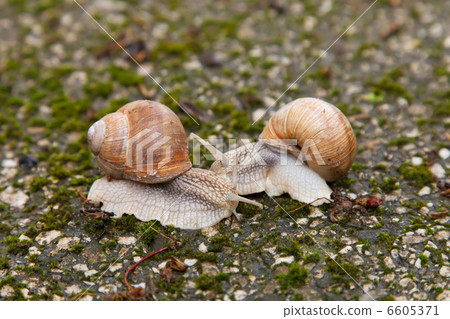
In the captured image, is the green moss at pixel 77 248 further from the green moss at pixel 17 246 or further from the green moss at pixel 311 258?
the green moss at pixel 311 258

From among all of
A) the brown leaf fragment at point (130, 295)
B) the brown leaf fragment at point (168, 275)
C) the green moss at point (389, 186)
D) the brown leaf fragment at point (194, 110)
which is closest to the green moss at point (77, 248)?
the brown leaf fragment at point (130, 295)

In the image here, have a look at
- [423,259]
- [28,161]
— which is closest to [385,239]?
[423,259]

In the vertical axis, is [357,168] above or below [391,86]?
below

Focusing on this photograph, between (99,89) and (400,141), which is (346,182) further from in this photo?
(99,89)

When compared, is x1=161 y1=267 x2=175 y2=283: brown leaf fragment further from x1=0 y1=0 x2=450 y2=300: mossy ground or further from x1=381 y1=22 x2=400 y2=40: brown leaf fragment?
x1=381 y1=22 x2=400 y2=40: brown leaf fragment

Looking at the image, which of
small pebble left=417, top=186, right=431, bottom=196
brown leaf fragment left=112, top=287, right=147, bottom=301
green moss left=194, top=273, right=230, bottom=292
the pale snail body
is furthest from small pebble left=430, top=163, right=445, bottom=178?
brown leaf fragment left=112, top=287, right=147, bottom=301
